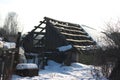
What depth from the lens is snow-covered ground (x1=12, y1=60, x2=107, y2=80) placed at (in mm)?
15670

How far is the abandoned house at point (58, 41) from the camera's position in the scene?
25.6 meters

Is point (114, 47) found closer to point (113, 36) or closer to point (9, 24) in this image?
point (113, 36)

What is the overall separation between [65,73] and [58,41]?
7.42 meters

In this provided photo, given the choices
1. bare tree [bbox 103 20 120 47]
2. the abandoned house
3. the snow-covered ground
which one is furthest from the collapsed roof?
bare tree [bbox 103 20 120 47]

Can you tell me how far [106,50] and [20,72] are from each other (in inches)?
245

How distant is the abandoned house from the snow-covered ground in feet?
3.47

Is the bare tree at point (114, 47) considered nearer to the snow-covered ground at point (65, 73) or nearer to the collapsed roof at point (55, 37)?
the snow-covered ground at point (65, 73)

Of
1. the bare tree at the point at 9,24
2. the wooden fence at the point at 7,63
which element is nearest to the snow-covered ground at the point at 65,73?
Result: the wooden fence at the point at 7,63

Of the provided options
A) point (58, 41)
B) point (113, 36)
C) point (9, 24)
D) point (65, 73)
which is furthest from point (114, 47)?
point (9, 24)

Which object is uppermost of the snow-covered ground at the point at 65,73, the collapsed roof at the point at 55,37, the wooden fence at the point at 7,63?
the collapsed roof at the point at 55,37

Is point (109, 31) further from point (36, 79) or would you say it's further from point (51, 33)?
point (51, 33)

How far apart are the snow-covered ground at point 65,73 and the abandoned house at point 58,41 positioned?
1056 millimetres

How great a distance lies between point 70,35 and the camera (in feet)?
90.0

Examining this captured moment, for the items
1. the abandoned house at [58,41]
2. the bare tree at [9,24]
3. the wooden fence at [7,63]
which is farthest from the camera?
the bare tree at [9,24]
